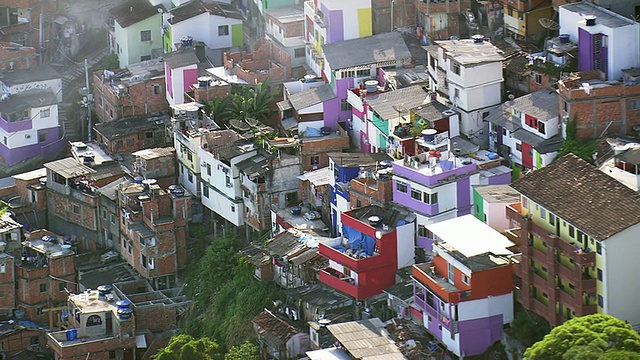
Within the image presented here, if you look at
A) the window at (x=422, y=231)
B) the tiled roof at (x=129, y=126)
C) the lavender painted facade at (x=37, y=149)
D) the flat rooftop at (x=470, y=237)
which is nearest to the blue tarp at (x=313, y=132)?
the tiled roof at (x=129, y=126)

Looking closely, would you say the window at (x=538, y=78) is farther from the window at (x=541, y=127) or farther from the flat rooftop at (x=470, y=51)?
the window at (x=541, y=127)

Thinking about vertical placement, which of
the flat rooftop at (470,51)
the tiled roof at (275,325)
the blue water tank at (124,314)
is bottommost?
the blue water tank at (124,314)

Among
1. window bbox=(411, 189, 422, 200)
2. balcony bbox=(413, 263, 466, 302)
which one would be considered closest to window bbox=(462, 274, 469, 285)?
balcony bbox=(413, 263, 466, 302)

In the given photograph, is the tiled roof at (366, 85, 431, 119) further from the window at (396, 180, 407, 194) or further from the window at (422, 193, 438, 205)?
the window at (422, 193, 438, 205)

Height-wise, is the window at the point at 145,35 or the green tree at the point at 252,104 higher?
the window at the point at 145,35

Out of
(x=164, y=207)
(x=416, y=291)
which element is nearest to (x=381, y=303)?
(x=416, y=291)

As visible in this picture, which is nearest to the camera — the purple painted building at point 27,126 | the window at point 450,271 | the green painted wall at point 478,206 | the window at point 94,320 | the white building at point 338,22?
the window at point 450,271

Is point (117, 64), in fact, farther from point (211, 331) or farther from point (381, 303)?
point (381, 303)
